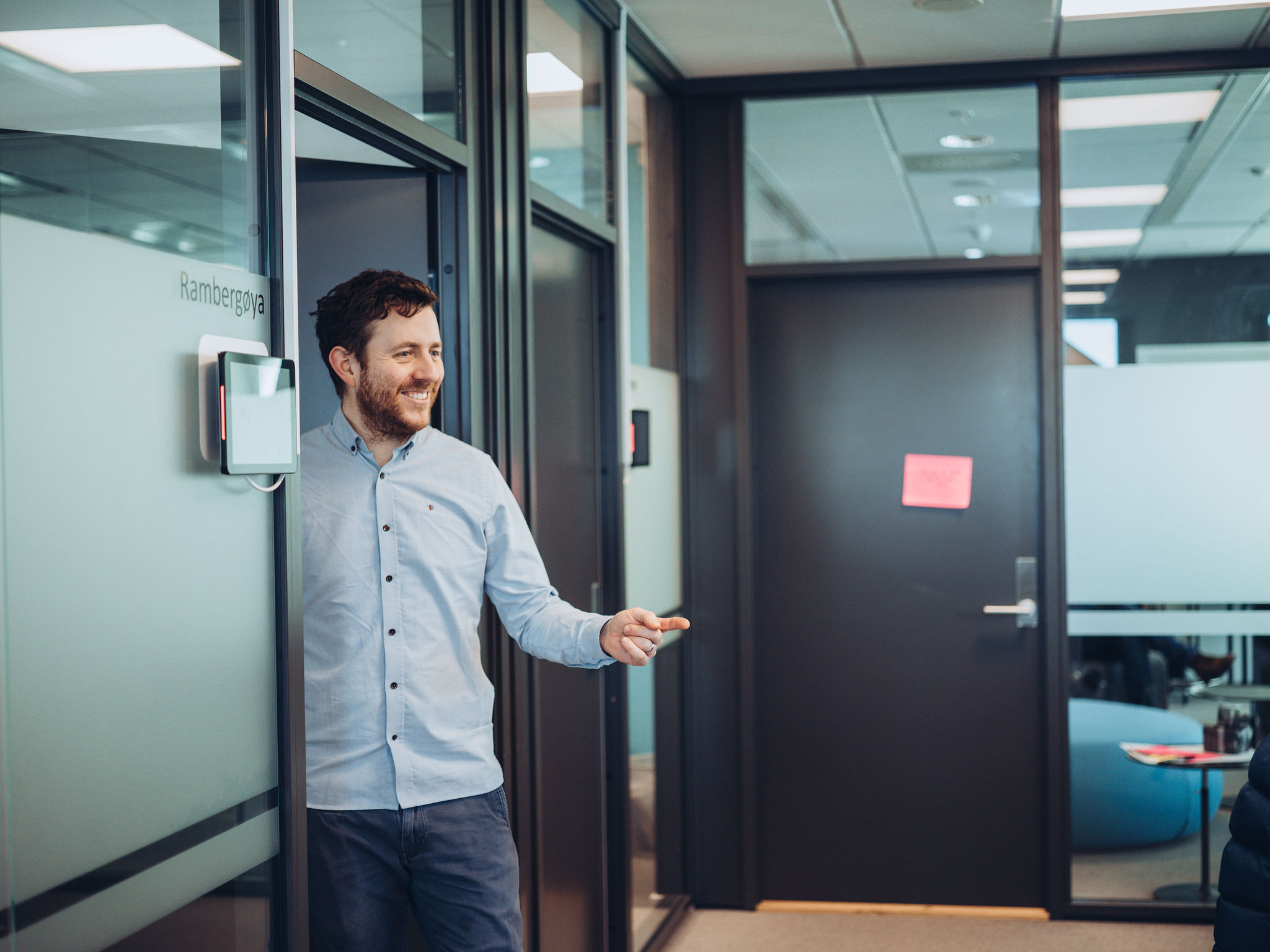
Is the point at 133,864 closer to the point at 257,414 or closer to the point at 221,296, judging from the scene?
the point at 257,414

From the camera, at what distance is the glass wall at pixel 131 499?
1.24 metres

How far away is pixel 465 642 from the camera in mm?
2080

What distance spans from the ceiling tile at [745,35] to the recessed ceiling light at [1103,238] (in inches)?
36.1

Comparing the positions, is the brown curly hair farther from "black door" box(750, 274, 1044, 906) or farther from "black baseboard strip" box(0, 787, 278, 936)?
"black door" box(750, 274, 1044, 906)

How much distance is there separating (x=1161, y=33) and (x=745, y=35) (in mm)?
1271

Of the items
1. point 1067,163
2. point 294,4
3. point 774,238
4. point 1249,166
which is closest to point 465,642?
point 294,4

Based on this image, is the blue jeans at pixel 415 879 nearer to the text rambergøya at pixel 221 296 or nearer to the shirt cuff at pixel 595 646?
the shirt cuff at pixel 595 646

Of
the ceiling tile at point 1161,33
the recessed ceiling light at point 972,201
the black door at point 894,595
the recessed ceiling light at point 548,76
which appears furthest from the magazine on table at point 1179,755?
the recessed ceiling light at point 548,76

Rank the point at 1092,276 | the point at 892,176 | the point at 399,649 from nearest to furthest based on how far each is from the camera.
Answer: the point at 399,649 → the point at 1092,276 → the point at 892,176

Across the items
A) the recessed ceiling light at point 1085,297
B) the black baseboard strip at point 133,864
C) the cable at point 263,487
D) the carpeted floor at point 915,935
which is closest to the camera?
the black baseboard strip at point 133,864

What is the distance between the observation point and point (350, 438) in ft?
6.68

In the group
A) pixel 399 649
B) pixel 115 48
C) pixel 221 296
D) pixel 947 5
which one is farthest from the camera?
pixel 947 5

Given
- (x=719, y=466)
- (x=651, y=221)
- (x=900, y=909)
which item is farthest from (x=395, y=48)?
(x=900, y=909)

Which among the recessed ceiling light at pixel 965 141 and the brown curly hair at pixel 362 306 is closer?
the brown curly hair at pixel 362 306
